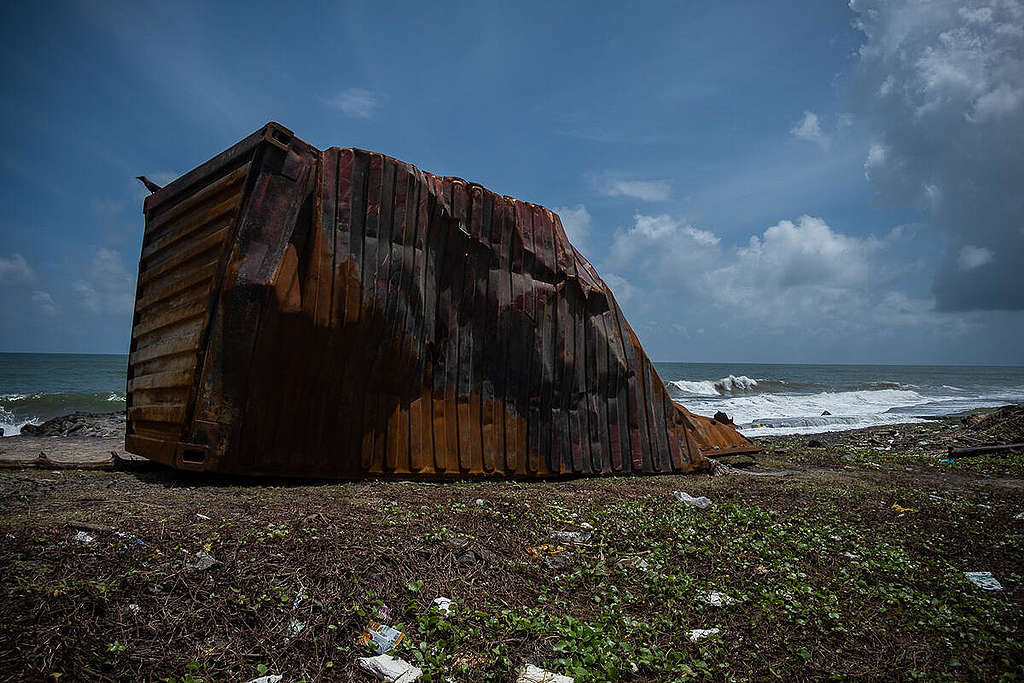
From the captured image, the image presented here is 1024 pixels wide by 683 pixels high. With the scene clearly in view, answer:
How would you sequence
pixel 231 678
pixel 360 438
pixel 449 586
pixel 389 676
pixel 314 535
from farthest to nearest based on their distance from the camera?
pixel 360 438, pixel 314 535, pixel 449 586, pixel 389 676, pixel 231 678

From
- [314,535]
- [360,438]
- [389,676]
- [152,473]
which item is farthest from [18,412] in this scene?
[389,676]

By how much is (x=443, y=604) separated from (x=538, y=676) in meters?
0.78

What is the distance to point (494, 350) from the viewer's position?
7340 millimetres

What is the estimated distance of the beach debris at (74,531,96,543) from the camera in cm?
348

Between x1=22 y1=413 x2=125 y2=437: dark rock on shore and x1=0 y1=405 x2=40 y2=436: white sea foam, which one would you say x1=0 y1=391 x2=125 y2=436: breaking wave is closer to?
x1=0 y1=405 x2=40 y2=436: white sea foam

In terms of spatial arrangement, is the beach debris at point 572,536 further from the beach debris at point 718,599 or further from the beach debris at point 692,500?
the beach debris at point 692,500

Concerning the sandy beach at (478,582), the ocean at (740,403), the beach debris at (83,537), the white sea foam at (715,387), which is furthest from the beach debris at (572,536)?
the white sea foam at (715,387)

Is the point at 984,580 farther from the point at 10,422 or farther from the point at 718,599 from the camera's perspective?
the point at 10,422

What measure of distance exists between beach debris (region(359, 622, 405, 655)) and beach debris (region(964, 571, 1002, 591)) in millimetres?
4666

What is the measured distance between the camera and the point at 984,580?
4.75 meters

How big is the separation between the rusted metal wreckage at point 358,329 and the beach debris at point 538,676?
11.8 feet

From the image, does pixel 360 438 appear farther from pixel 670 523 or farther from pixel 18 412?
pixel 18 412

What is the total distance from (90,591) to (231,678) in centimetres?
93

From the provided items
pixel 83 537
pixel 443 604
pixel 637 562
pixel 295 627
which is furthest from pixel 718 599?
pixel 83 537
